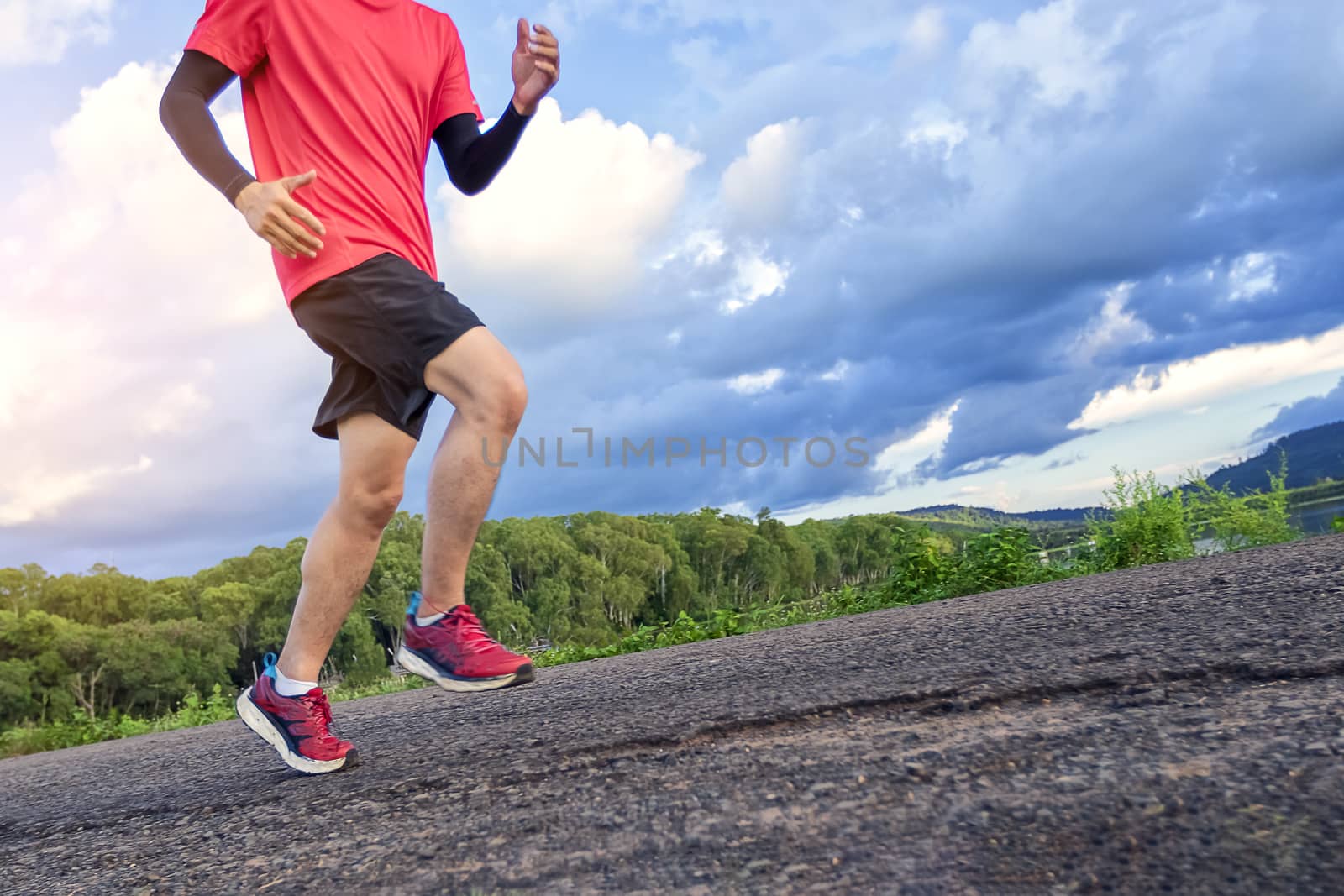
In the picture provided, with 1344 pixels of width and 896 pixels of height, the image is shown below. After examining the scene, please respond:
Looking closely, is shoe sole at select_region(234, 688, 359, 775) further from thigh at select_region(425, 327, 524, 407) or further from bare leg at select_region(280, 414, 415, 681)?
thigh at select_region(425, 327, 524, 407)

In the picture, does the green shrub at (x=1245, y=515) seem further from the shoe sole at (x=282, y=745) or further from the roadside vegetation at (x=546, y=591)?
the shoe sole at (x=282, y=745)

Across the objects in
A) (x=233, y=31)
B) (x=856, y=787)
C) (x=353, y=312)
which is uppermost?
(x=233, y=31)

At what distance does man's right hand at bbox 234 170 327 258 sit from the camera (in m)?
2.24

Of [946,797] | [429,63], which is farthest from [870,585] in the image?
[946,797]

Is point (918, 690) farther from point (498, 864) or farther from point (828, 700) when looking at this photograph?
point (498, 864)

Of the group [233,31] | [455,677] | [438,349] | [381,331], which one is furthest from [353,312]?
[455,677]

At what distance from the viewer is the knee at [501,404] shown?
2.37 meters

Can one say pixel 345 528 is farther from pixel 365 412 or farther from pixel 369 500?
pixel 365 412

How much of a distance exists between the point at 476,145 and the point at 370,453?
4.08ft

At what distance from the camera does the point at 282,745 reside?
93.5 inches

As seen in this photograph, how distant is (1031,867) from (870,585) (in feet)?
16.7

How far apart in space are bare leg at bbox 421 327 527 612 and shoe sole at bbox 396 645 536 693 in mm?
157

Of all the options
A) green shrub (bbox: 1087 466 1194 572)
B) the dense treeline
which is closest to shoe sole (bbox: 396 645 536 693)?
green shrub (bbox: 1087 466 1194 572)

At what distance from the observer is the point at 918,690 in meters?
2.08
